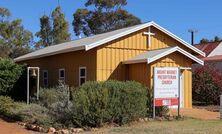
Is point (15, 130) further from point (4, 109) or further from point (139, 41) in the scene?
point (139, 41)

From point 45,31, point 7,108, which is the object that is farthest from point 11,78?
point 45,31

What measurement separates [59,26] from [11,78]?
29.7 meters

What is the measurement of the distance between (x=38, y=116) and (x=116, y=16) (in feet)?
131

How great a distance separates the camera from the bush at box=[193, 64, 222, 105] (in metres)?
27.2

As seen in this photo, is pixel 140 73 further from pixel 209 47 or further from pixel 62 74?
pixel 209 47

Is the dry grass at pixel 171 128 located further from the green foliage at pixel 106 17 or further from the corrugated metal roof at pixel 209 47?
the green foliage at pixel 106 17

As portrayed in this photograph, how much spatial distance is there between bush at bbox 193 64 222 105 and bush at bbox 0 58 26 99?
11.0 metres

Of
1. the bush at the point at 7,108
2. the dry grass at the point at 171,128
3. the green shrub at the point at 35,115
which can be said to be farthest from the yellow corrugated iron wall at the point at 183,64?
the bush at the point at 7,108

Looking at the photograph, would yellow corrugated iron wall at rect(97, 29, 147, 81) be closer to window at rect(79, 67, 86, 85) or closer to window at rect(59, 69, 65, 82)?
window at rect(79, 67, 86, 85)

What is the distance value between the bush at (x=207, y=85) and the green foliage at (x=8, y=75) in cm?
1119

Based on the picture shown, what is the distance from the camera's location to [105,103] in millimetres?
15844

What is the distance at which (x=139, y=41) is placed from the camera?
23859 millimetres

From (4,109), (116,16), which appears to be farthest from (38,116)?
(116,16)

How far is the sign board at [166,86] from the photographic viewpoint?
18.2 meters
